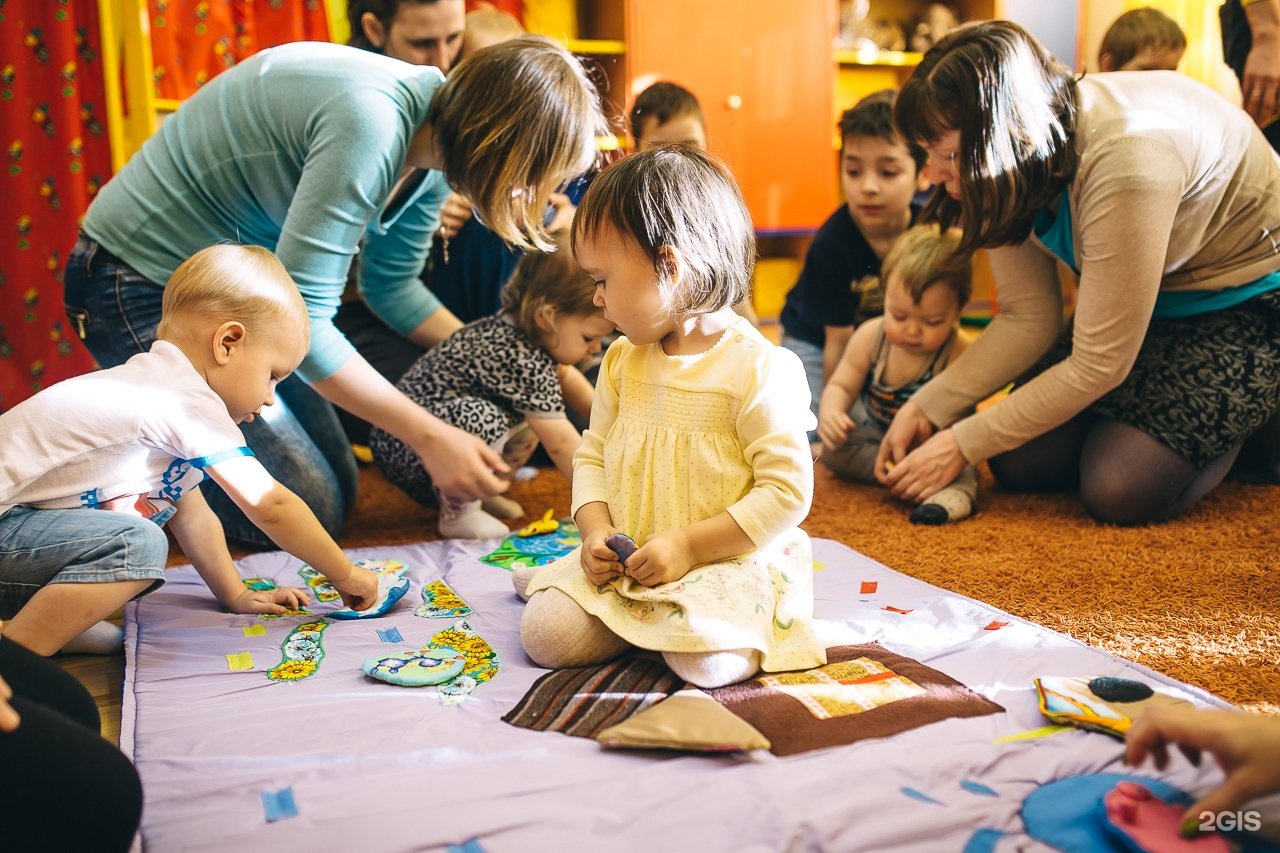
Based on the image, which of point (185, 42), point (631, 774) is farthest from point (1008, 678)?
point (185, 42)

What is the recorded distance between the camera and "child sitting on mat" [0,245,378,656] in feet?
3.56

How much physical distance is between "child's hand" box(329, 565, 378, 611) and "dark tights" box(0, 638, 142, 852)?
514 millimetres

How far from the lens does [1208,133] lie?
1571 mm

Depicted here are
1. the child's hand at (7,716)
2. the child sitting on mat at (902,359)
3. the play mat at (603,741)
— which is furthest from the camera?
the child sitting on mat at (902,359)

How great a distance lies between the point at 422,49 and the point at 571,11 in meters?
1.63

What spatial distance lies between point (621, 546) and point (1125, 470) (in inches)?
38.3

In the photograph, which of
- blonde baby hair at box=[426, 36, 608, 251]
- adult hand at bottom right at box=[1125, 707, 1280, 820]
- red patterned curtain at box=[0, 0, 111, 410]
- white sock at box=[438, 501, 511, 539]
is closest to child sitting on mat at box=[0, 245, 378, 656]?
blonde baby hair at box=[426, 36, 608, 251]

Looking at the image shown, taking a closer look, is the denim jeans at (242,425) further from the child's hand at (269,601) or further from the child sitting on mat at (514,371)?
the child's hand at (269,601)

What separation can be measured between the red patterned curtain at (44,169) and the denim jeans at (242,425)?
1.24 m

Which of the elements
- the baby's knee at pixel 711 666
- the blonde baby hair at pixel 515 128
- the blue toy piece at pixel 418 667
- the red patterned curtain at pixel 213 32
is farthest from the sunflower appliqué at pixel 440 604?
the red patterned curtain at pixel 213 32

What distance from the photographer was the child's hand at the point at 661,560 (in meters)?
1.06

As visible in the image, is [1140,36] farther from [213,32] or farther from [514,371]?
[213,32]

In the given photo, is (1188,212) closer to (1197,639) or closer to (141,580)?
(1197,639)

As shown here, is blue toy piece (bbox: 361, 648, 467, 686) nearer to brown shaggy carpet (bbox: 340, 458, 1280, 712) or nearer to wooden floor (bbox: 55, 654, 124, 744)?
wooden floor (bbox: 55, 654, 124, 744)
